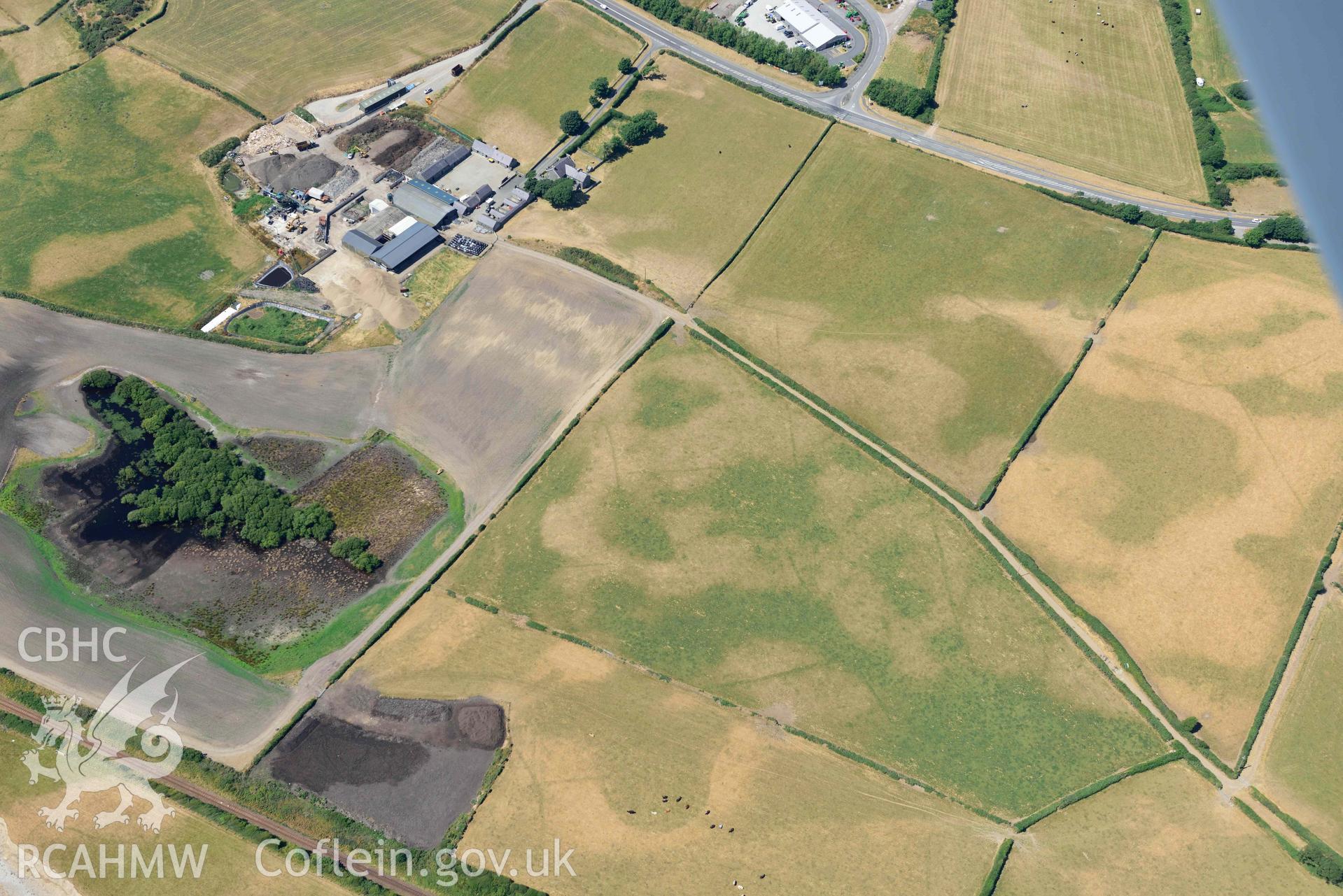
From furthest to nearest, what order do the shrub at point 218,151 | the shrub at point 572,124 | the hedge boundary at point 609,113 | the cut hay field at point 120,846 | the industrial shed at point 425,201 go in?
the hedge boundary at point 609,113 < the shrub at point 572,124 < the shrub at point 218,151 < the industrial shed at point 425,201 < the cut hay field at point 120,846

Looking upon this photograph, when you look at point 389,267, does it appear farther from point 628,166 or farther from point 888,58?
point 888,58

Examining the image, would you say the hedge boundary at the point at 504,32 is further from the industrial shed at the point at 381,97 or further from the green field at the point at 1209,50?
the green field at the point at 1209,50

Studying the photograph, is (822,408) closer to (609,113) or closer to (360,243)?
(609,113)

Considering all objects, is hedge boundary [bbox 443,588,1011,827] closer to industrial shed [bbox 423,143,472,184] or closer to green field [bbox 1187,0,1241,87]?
industrial shed [bbox 423,143,472,184]

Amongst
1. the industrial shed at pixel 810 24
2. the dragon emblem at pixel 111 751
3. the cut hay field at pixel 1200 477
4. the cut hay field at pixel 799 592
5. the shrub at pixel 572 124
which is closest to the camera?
the dragon emblem at pixel 111 751

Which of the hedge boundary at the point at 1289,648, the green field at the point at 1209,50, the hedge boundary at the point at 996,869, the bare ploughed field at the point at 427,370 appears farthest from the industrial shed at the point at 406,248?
the green field at the point at 1209,50

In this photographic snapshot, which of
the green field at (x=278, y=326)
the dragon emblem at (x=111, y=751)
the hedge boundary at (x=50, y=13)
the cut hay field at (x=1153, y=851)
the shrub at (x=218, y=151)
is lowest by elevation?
the cut hay field at (x=1153, y=851)

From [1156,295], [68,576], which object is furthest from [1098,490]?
A: [68,576]
